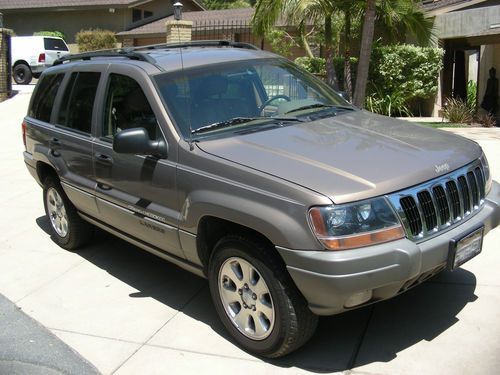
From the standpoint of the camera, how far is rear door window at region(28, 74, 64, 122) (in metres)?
5.96

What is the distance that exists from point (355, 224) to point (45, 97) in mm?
4087

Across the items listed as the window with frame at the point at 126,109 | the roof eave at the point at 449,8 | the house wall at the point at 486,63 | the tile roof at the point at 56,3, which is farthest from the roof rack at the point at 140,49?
the tile roof at the point at 56,3

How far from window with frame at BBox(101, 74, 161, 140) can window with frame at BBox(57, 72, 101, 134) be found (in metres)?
0.27

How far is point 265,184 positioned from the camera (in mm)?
3488

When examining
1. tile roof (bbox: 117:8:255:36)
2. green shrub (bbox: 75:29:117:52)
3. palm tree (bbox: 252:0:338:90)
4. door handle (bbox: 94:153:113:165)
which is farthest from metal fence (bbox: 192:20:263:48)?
door handle (bbox: 94:153:113:165)

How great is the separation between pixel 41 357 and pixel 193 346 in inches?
40.6

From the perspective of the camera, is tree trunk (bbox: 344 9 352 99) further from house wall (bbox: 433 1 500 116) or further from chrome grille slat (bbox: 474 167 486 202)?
chrome grille slat (bbox: 474 167 486 202)

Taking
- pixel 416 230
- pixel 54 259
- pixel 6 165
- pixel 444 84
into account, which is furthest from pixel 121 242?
pixel 444 84

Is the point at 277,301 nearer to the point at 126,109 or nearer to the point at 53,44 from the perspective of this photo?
the point at 126,109

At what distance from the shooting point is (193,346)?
407 centimetres

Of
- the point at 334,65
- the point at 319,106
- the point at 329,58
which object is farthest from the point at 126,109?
the point at 334,65

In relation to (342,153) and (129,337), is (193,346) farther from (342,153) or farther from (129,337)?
(342,153)

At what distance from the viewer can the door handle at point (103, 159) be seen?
4784 mm

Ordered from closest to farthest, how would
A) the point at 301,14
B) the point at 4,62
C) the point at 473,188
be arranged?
the point at 473,188
the point at 301,14
the point at 4,62
